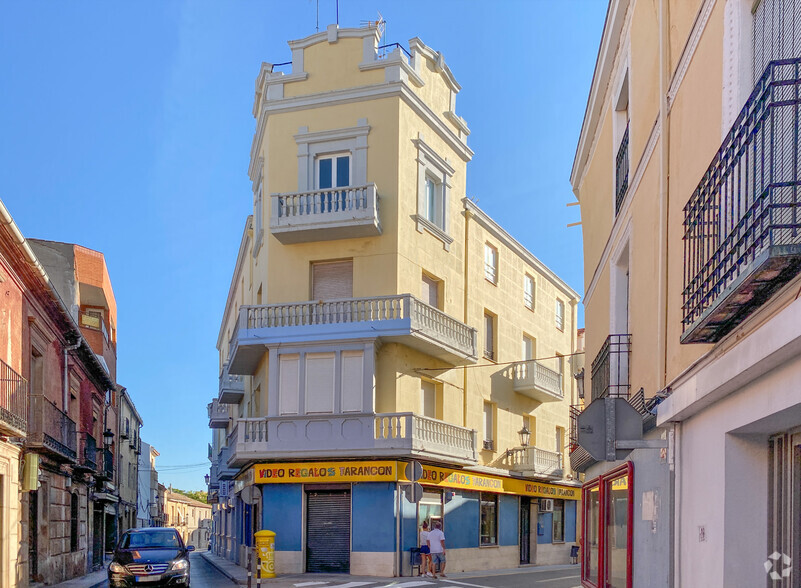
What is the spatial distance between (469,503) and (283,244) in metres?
9.83

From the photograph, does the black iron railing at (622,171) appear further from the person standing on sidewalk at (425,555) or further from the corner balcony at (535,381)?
the corner balcony at (535,381)

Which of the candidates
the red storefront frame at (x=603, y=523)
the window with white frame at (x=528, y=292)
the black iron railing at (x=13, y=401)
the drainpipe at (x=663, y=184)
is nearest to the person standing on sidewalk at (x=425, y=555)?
the red storefront frame at (x=603, y=523)

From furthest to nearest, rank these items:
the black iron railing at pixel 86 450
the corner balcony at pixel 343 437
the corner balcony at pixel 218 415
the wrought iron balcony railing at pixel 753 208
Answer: the corner balcony at pixel 218 415 < the black iron railing at pixel 86 450 < the corner balcony at pixel 343 437 < the wrought iron balcony railing at pixel 753 208

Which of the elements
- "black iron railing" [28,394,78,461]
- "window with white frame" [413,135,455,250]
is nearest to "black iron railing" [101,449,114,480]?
"black iron railing" [28,394,78,461]

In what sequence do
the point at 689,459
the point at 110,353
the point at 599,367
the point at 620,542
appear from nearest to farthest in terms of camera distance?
the point at 689,459 → the point at 620,542 → the point at 599,367 → the point at 110,353

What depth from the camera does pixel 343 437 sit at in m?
22.6

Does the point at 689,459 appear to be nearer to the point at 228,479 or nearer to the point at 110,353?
the point at 228,479

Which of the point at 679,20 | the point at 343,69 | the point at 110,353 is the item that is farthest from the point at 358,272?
the point at 110,353

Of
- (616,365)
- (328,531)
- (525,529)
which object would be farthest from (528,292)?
(616,365)

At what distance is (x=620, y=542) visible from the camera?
36.1ft

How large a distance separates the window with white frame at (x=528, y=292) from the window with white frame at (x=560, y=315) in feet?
9.75

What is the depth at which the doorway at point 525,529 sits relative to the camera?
31.6 meters

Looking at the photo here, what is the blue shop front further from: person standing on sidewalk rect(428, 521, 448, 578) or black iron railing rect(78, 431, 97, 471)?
black iron railing rect(78, 431, 97, 471)

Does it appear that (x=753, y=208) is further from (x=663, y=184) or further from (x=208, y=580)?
(x=208, y=580)
